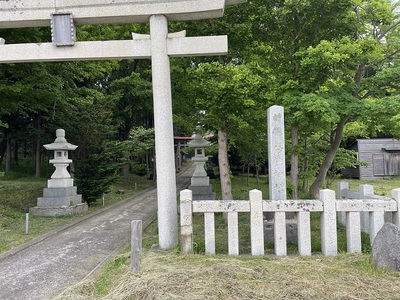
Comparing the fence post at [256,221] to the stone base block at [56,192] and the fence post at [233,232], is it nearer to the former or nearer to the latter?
the fence post at [233,232]

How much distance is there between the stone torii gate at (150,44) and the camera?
19.9ft

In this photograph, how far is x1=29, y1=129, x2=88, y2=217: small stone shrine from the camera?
35.6ft

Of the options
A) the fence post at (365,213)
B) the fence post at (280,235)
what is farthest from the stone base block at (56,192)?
the fence post at (365,213)

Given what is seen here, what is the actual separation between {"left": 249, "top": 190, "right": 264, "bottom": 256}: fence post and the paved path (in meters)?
2.96

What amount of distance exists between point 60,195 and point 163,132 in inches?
275

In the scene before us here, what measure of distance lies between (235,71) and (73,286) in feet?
19.0

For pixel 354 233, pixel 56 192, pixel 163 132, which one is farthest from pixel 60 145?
pixel 354 233

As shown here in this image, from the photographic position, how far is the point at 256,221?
5680 mm

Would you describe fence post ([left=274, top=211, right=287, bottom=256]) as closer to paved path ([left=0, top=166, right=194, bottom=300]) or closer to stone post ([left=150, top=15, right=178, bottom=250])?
stone post ([left=150, top=15, right=178, bottom=250])

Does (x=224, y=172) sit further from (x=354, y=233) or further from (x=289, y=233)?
(x=354, y=233)

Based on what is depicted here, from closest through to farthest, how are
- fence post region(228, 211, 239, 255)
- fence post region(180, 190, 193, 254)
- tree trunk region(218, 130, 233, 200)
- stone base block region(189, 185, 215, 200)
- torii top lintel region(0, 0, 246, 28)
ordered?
fence post region(180, 190, 193, 254)
fence post region(228, 211, 239, 255)
torii top lintel region(0, 0, 246, 28)
tree trunk region(218, 130, 233, 200)
stone base block region(189, 185, 215, 200)

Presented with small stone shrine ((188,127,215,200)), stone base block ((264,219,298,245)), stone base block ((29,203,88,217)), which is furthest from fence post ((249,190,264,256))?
stone base block ((29,203,88,217))

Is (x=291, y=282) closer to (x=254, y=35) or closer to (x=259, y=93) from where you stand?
(x=259, y=93)

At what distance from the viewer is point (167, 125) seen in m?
6.15
